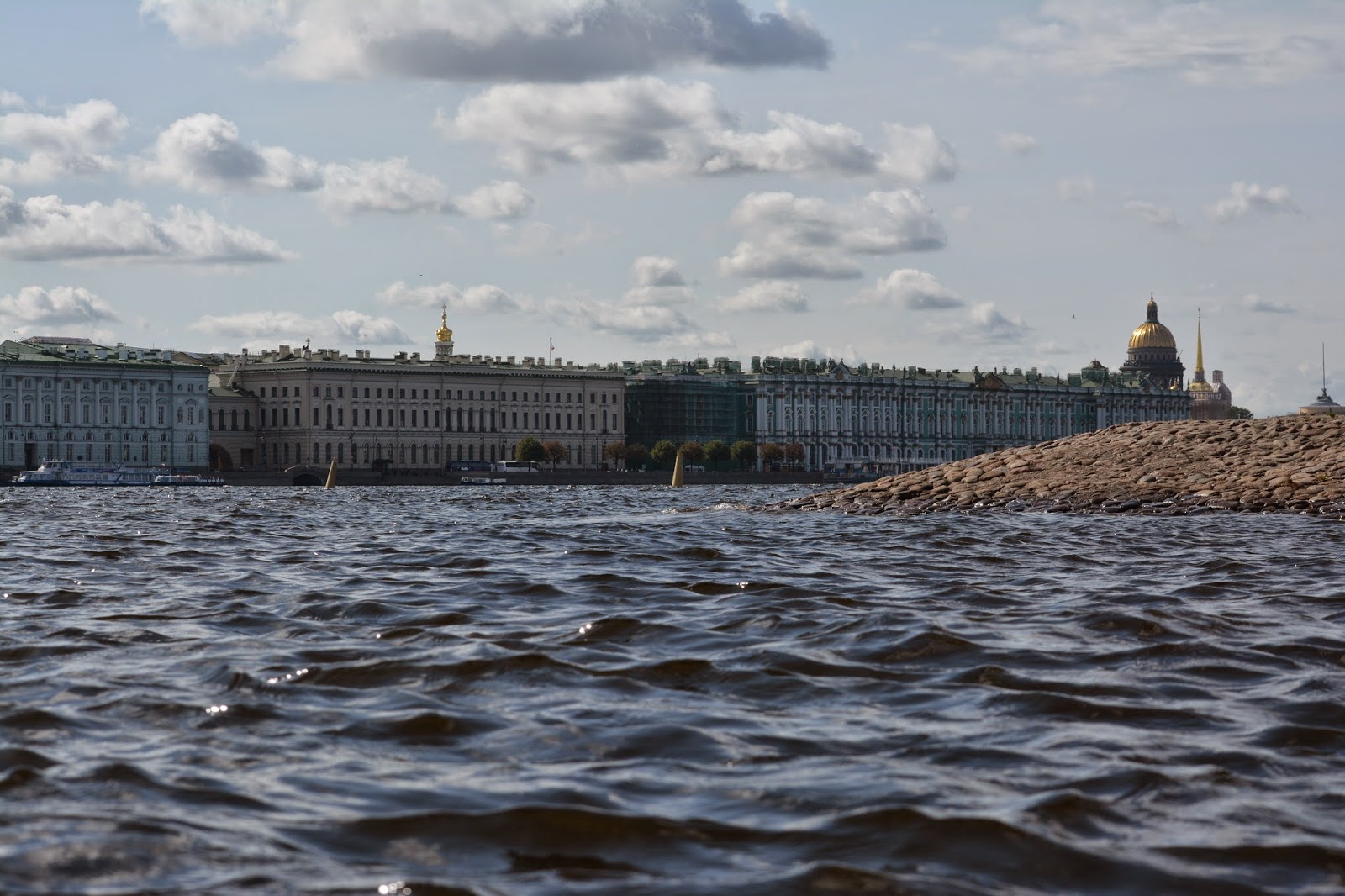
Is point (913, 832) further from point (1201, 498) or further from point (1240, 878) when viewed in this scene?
point (1201, 498)

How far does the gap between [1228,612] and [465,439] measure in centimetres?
12320

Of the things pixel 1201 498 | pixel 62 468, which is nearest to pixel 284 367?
pixel 62 468

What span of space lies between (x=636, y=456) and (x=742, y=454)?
740 cm

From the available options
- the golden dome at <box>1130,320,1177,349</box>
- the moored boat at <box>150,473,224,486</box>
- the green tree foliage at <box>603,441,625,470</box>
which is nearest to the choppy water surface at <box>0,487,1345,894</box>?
the moored boat at <box>150,473,224,486</box>

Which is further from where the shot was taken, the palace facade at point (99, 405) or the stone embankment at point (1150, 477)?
the palace facade at point (99, 405)

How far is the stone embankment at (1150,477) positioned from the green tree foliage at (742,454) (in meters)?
99.5

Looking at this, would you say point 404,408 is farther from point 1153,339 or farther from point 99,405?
point 1153,339

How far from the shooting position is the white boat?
295 ft

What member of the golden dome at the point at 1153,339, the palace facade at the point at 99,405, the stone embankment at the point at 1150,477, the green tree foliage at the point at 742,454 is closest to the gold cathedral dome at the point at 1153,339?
the golden dome at the point at 1153,339

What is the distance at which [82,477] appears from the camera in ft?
303

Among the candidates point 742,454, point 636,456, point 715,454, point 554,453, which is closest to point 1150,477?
point 554,453

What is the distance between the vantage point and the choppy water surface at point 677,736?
5.05m

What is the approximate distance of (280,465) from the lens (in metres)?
127

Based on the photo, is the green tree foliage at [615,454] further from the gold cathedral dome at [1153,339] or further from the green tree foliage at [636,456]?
the gold cathedral dome at [1153,339]
